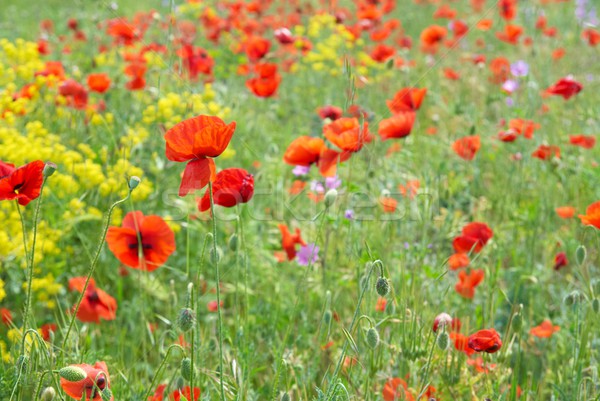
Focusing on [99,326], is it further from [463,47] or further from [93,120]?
[463,47]

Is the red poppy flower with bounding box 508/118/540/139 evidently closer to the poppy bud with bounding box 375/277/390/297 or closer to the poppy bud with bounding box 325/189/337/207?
the poppy bud with bounding box 325/189/337/207

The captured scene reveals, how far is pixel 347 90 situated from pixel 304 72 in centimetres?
375

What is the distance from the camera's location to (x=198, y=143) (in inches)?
A: 57.7

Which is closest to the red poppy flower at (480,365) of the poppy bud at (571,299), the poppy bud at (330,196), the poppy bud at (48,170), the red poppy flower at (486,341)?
the red poppy flower at (486,341)

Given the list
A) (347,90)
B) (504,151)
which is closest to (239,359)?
(347,90)

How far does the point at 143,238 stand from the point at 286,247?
0.53 metres

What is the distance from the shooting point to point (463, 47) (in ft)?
20.3

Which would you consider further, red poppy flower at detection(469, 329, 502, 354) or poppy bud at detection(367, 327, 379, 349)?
red poppy flower at detection(469, 329, 502, 354)

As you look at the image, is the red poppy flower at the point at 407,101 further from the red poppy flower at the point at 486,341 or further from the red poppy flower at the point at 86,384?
the red poppy flower at the point at 86,384

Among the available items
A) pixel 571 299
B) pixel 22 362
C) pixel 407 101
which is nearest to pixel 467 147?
pixel 407 101

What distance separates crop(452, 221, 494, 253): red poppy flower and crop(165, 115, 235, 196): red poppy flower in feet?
2.90

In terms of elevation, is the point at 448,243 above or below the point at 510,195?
below

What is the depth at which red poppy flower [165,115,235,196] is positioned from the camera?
1450 mm

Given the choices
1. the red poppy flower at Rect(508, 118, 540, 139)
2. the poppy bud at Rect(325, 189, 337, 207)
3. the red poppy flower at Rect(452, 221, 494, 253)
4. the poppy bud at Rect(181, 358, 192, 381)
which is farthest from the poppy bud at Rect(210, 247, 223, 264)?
the red poppy flower at Rect(508, 118, 540, 139)
